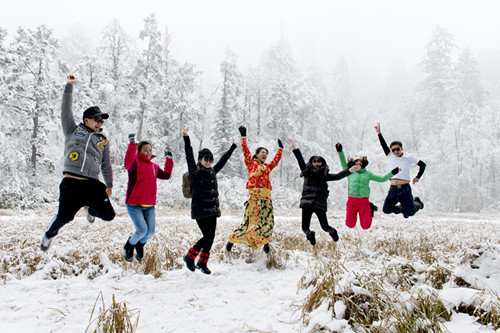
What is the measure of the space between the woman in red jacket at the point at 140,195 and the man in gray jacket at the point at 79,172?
38 centimetres

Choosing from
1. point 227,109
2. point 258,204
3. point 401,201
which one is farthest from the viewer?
point 227,109

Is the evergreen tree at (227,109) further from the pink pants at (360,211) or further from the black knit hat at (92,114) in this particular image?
the black knit hat at (92,114)

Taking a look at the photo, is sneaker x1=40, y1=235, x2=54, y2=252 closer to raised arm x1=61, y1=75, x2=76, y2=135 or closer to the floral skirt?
raised arm x1=61, y1=75, x2=76, y2=135

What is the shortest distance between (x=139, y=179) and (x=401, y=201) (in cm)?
514

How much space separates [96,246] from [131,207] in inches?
86.3

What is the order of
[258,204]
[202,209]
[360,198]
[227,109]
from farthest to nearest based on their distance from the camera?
[227,109], [360,198], [258,204], [202,209]

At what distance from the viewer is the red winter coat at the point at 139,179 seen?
4.26m

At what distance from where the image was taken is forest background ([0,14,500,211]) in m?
19.2

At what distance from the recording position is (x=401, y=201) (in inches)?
235

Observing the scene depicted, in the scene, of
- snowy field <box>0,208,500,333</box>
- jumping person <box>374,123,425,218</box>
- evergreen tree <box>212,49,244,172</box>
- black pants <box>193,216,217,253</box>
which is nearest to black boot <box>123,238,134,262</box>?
snowy field <box>0,208,500,333</box>

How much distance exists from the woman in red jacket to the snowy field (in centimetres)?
60

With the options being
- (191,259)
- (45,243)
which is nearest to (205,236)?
(191,259)

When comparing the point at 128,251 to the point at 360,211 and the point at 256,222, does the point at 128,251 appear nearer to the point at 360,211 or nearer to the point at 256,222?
the point at 256,222

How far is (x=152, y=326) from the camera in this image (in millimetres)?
2977
